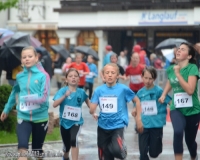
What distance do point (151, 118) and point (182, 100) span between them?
74 cm

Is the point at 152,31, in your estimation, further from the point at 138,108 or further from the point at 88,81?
the point at 138,108

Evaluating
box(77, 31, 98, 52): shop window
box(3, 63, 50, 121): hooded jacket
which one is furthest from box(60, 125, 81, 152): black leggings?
box(77, 31, 98, 52): shop window

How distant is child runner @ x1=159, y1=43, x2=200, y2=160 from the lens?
10.5 m

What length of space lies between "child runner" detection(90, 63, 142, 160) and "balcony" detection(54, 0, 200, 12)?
31253 mm

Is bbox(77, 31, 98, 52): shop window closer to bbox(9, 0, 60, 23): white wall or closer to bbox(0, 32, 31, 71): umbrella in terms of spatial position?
bbox(9, 0, 60, 23): white wall

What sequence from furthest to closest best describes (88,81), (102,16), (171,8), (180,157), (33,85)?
(102,16) → (171,8) → (88,81) → (180,157) → (33,85)

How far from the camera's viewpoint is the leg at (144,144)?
35.3 ft

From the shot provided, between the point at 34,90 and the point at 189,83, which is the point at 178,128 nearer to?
the point at 189,83

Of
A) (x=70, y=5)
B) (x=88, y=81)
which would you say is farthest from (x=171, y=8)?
(x=88, y=81)

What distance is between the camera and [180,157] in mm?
10703

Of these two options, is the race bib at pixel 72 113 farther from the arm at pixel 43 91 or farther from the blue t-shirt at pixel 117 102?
the arm at pixel 43 91

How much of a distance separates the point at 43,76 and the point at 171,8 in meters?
33.0

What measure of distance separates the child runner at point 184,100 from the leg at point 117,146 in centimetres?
113

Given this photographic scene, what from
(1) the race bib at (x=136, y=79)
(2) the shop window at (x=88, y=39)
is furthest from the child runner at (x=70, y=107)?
(2) the shop window at (x=88, y=39)
